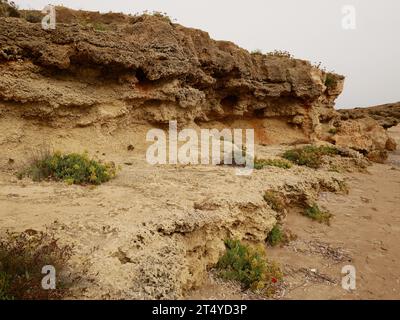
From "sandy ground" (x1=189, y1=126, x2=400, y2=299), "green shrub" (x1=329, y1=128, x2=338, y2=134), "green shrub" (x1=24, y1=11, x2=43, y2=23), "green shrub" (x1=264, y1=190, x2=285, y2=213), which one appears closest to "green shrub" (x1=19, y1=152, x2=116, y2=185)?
"sandy ground" (x1=189, y1=126, x2=400, y2=299)

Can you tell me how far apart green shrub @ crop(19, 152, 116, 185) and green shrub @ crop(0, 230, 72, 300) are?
8.64 ft

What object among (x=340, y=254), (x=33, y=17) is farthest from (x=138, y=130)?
(x=340, y=254)

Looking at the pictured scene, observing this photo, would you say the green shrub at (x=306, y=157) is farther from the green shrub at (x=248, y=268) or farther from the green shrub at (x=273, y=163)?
the green shrub at (x=248, y=268)

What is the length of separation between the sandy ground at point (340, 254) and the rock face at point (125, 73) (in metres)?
5.38

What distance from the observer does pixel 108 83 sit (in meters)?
9.97

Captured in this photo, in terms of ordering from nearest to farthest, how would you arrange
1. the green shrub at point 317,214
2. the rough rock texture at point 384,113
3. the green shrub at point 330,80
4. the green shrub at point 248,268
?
the green shrub at point 248,268 < the green shrub at point 317,214 < the green shrub at point 330,80 < the rough rock texture at point 384,113

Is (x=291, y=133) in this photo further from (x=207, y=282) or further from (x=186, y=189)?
(x=207, y=282)

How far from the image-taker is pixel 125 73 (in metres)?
10.1

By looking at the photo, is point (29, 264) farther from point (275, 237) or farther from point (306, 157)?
point (306, 157)

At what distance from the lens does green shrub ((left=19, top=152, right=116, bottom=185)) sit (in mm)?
6695

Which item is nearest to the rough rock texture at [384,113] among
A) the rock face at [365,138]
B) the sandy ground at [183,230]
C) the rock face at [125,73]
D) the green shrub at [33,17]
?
the rock face at [365,138]

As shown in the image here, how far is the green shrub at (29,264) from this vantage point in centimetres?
328
